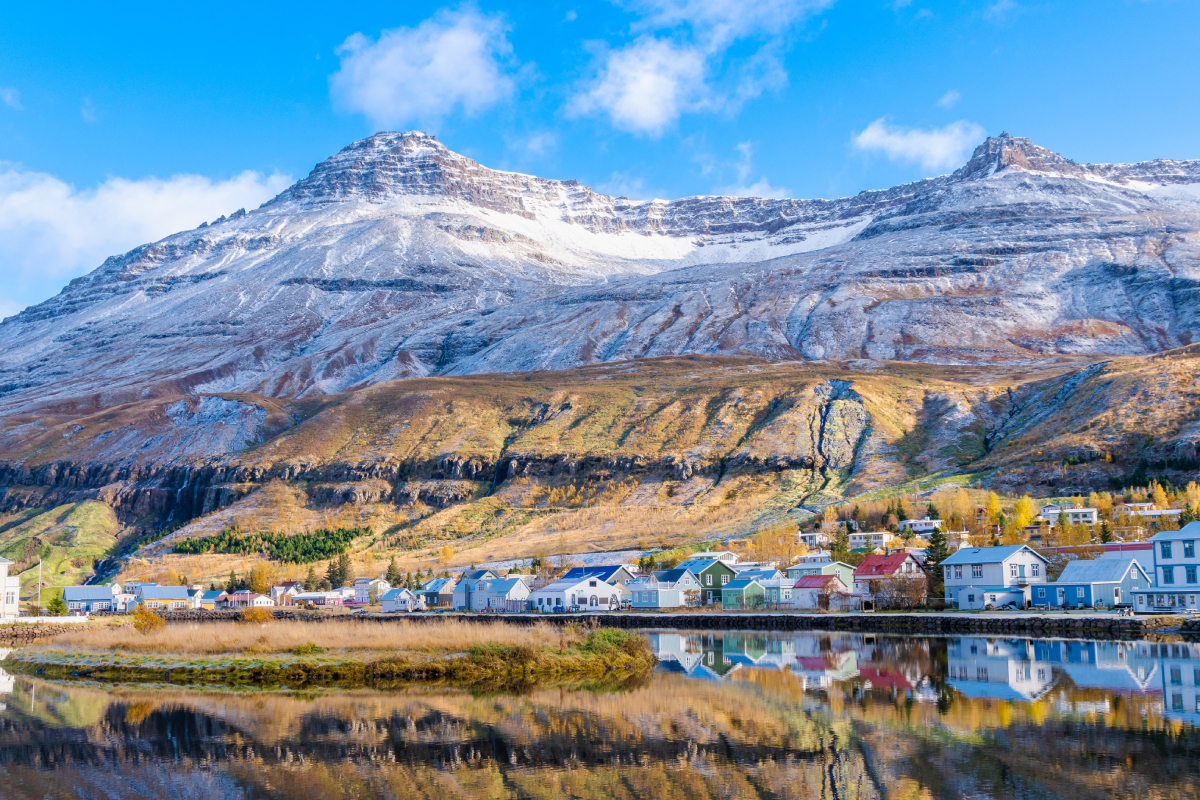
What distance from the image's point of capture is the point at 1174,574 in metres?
59.0

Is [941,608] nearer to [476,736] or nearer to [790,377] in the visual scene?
[476,736]

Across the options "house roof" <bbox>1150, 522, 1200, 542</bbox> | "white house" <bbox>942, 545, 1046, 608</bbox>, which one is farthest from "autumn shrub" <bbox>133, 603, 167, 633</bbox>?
"house roof" <bbox>1150, 522, 1200, 542</bbox>

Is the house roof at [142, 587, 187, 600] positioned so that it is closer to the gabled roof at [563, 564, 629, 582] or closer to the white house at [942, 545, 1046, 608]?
the gabled roof at [563, 564, 629, 582]

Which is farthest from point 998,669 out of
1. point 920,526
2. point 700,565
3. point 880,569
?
point 920,526

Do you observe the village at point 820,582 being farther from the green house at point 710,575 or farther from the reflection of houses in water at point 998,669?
the reflection of houses in water at point 998,669

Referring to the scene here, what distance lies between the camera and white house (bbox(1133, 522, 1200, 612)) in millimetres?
57938

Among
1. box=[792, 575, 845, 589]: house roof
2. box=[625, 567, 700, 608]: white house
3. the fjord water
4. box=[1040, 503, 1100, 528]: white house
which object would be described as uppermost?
box=[1040, 503, 1100, 528]: white house

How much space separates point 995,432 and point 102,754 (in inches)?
5203

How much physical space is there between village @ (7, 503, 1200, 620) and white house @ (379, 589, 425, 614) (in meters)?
0.10

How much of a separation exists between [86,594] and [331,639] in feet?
239

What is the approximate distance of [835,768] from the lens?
809 inches

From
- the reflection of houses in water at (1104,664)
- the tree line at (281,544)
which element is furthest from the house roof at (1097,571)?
the tree line at (281,544)

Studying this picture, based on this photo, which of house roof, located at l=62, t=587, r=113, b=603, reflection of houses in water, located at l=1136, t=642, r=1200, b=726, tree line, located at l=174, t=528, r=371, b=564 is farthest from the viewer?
tree line, located at l=174, t=528, r=371, b=564

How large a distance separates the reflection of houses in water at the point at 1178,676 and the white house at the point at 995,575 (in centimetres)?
2024
